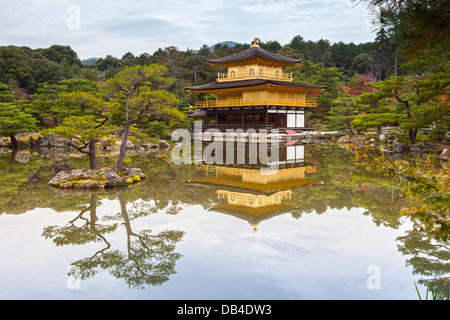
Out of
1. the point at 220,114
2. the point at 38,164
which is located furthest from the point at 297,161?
the point at 220,114

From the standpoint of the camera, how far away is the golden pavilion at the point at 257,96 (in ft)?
104

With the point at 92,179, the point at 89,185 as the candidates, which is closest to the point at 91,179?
the point at 92,179

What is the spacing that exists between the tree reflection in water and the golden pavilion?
2419 cm

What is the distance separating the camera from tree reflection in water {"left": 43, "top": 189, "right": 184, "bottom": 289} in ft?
16.8

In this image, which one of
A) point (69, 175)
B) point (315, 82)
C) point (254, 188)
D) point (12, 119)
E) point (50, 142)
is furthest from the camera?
point (315, 82)

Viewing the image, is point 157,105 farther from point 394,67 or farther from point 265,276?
point 394,67

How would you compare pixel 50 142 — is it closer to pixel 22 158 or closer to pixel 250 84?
pixel 22 158

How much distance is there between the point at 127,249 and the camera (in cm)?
612

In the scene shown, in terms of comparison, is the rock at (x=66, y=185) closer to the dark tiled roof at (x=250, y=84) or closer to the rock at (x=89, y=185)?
the rock at (x=89, y=185)

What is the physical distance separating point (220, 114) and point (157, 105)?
2377cm

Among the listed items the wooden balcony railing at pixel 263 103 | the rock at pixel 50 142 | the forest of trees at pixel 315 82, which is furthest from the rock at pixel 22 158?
the wooden balcony railing at pixel 263 103

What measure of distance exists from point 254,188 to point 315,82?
34.2 m

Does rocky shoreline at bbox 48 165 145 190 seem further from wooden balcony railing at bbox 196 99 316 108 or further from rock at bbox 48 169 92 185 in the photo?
wooden balcony railing at bbox 196 99 316 108

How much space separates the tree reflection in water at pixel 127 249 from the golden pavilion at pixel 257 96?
79.4 feet
